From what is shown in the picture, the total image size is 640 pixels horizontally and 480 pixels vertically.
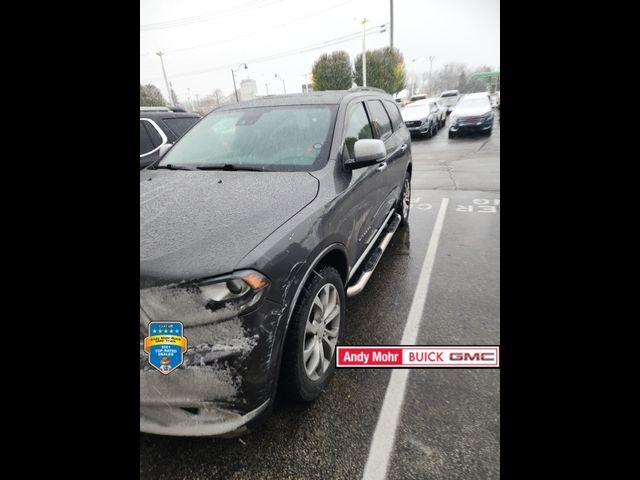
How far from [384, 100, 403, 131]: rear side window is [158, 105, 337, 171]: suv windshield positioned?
5.33 ft

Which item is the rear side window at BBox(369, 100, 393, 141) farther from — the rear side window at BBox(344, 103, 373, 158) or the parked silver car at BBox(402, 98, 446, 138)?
the parked silver car at BBox(402, 98, 446, 138)

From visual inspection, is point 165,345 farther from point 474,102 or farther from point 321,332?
point 474,102

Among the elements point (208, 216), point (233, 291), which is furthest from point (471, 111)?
point (233, 291)

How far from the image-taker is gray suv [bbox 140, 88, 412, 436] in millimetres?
1270

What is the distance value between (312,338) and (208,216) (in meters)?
0.80

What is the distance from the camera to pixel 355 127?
110 inches

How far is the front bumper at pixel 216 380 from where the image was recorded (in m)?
1.26

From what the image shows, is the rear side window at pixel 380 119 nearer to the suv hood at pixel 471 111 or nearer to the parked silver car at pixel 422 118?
the parked silver car at pixel 422 118

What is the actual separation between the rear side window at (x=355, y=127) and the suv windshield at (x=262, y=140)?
0.50 feet

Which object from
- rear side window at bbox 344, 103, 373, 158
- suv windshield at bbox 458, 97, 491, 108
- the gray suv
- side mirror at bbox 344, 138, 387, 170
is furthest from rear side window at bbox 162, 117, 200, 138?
suv windshield at bbox 458, 97, 491, 108

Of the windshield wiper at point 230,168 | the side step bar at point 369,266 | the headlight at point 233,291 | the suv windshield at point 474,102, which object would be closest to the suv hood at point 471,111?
the suv windshield at point 474,102
